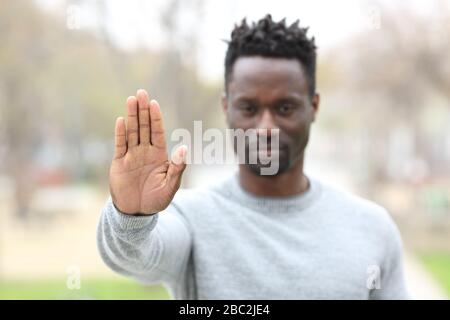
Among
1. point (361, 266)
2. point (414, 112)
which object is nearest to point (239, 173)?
point (361, 266)

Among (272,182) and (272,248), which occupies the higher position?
(272,182)

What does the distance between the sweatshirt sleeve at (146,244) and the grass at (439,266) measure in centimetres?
565

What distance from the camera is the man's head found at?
1.83 metres

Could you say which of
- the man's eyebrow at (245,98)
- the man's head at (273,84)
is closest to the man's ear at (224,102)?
the man's head at (273,84)

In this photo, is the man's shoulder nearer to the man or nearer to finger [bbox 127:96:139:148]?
the man

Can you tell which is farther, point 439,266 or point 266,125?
point 439,266

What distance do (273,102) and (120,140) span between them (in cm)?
54

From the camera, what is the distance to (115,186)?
152cm

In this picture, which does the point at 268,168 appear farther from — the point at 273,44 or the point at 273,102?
the point at 273,44

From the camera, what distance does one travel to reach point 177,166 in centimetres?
150

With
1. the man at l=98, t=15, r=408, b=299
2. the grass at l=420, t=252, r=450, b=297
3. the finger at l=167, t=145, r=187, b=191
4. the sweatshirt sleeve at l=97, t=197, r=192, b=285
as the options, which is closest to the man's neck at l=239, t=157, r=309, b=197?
the man at l=98, t=15, r=408, b=299

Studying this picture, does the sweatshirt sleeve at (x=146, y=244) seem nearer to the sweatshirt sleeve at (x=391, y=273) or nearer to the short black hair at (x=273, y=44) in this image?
the short black hair at (x=273, y=44)

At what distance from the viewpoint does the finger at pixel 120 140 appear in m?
1.48

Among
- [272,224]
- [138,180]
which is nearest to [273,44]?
[272,224]
